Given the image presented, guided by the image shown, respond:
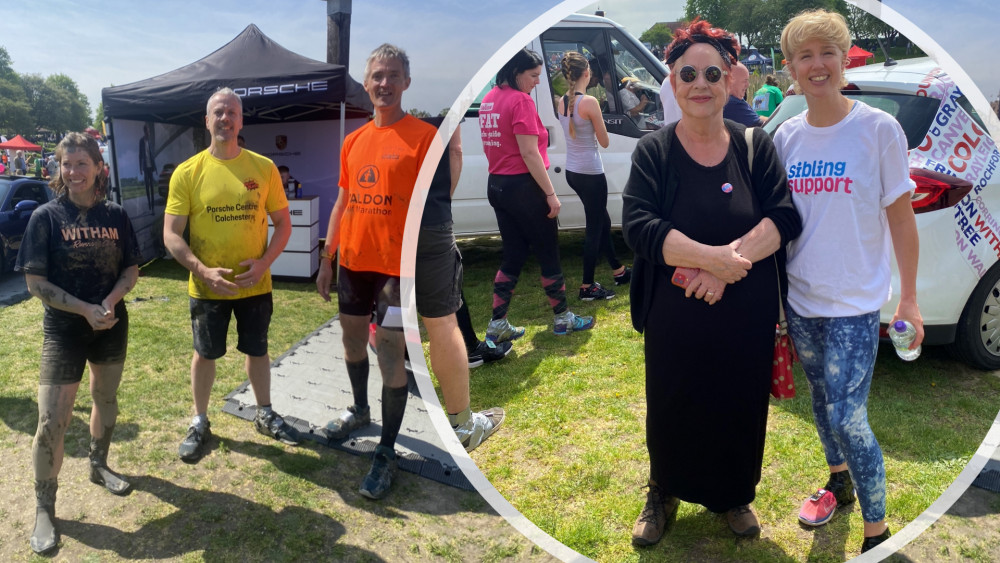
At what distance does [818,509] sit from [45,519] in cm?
282

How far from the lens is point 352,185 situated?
2.52m

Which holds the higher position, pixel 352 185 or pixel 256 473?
pixel 352 185

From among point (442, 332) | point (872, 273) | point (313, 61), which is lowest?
point (442, 332)

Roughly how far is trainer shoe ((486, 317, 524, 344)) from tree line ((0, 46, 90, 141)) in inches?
2688

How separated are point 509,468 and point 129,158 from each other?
682cm

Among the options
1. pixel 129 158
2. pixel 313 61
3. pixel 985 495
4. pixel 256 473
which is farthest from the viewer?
pixel 129 158

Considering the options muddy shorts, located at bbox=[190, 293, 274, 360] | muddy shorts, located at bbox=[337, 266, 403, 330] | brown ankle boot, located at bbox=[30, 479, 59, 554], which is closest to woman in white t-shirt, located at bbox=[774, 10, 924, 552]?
muddy shorts, located at bbox=[337, 266, 403, 330]

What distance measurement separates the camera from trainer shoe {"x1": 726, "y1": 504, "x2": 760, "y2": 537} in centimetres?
215

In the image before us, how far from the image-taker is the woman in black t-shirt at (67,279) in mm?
2492

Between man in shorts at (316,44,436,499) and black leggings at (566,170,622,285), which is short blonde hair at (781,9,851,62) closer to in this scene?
man in shorts at (316,44,436,499)

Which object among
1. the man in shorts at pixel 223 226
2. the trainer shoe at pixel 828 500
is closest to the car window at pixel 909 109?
the trainer shoe at pixel 828 500

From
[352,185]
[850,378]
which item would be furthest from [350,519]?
[850,378]

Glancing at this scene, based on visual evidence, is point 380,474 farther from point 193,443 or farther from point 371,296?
point 193,443

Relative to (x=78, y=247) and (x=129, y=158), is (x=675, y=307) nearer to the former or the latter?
(x=78, y=247)
